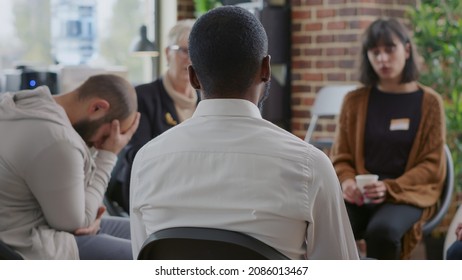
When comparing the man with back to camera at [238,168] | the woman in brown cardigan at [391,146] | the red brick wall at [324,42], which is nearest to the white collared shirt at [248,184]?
the man with back to camera at [238,168]

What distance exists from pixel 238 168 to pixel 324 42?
3565mm

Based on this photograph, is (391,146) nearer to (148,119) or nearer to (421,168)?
(421,168)

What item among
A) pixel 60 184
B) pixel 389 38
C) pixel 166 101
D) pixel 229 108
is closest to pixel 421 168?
pixel 389 38

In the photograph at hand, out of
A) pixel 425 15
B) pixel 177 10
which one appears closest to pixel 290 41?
pixel 425 15

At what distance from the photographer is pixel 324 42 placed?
4895mm

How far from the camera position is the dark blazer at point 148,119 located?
317 centimetres

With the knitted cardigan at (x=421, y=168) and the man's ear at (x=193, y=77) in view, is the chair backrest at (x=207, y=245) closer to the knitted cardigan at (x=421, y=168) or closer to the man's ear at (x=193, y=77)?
the man's ear at (x=193, y=77)

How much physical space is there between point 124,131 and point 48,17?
3.96m

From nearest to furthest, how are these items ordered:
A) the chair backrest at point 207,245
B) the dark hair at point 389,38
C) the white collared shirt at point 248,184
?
the chair backrest at point 207,245 → the white collared shirt at point 248,184 → the dark hair at point 389,38

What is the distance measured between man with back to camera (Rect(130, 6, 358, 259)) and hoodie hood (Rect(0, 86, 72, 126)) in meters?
0.73

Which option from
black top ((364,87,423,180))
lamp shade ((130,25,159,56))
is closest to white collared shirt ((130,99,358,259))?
black top ((364,87,423,180))

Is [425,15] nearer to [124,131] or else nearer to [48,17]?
[124,131]

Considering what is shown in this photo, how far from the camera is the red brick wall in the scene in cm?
466

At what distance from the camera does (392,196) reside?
3.09 m
